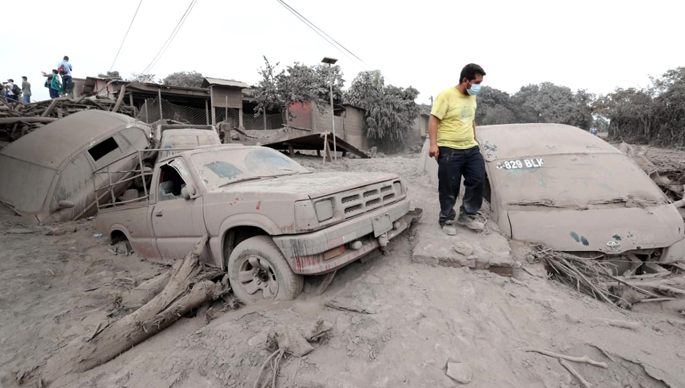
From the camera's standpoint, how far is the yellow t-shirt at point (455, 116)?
12.3 ft

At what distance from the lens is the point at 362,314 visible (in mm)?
2719

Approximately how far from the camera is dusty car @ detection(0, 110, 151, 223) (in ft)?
A: 23.6

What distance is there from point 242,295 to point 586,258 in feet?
11.8

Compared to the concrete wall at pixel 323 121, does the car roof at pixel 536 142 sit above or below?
below

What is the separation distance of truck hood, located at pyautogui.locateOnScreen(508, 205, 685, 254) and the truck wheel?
2.72 metres

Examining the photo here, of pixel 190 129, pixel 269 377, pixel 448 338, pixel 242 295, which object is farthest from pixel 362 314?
pixel 190 129

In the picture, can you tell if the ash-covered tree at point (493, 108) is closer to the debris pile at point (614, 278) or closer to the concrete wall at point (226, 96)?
the concrete wall at point (226, 96)

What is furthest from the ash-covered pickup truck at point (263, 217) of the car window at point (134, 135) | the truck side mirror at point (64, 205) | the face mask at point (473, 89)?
the car window at point (134, 135)

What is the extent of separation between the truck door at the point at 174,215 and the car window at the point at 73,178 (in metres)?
4.81

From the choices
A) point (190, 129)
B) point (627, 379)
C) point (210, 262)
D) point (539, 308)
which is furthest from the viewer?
point (190, 129)

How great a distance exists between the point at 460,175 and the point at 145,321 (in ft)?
11.3

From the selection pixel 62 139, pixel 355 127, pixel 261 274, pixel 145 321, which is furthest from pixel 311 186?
pixel 355 127

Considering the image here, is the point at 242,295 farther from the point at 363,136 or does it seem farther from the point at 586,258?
the point at 363,136

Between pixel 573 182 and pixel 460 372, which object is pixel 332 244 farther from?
pixel 573 182
